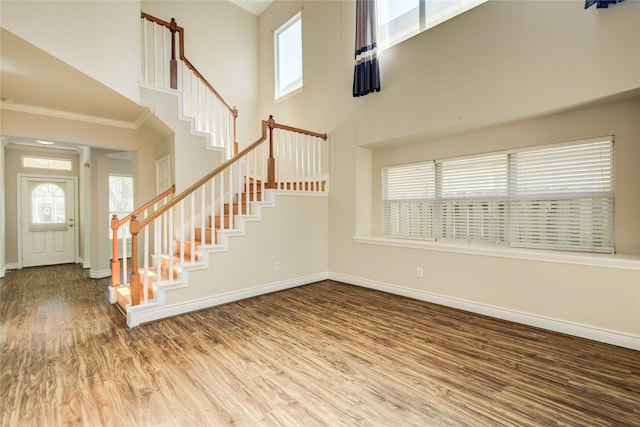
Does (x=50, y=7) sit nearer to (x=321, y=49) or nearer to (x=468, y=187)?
(x=321, y=49)

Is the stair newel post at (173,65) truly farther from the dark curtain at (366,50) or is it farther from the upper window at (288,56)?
the dark curtain at (366,50)

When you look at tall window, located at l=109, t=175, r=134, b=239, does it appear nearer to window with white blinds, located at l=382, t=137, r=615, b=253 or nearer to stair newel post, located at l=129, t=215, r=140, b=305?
stair newel post, located at l=129, t=215, r=140, b=305

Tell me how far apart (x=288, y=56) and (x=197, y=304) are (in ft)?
16.1

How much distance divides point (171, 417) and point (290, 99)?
16.9 ft

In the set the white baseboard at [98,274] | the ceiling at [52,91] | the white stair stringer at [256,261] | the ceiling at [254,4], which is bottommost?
the white baseboard at [98,274]

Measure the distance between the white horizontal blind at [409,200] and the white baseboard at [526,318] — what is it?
31.2 inches

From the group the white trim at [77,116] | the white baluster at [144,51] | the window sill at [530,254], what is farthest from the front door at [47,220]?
the window sill at [530,254]

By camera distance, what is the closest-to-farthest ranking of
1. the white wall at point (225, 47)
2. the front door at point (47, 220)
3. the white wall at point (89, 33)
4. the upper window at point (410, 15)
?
the white wall at point (89, 33) < the upper window at point (410, 15) < the white wall at point (225, 47) < the front door at point (47, 220)

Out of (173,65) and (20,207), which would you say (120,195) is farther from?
(173,65)

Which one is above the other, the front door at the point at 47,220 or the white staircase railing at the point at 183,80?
the white staircase railing at the point at 183,80

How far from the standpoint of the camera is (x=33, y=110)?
4.15m

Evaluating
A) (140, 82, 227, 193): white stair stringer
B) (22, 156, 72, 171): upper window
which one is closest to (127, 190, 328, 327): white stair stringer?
(140, 82, 227, 193): white stair stringer

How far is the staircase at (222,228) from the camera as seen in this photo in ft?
10.9

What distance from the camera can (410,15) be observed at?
13.1ft
